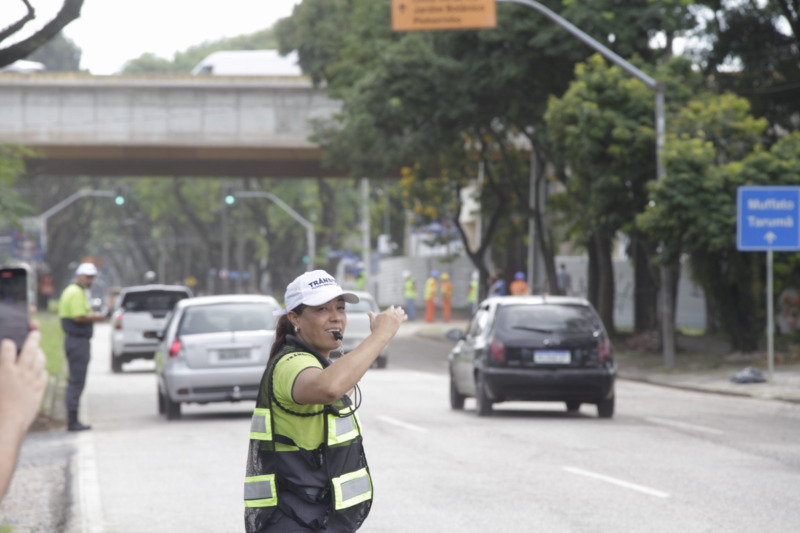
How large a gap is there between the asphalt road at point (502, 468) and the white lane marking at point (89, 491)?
0.02 m

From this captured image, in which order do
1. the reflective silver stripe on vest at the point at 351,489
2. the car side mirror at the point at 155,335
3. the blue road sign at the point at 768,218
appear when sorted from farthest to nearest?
the blue road sign at the point at 768,218
the car side mirror at the point at 155,335
the reflective silver stripe on vest at the point at 351,489

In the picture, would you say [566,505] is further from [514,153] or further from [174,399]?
[514,153]

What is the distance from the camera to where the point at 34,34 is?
1215cm

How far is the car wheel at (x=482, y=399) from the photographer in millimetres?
17625

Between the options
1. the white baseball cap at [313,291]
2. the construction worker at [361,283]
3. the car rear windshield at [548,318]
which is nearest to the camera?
the white baseball cap at [313,291]

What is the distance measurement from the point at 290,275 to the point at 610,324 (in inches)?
2141

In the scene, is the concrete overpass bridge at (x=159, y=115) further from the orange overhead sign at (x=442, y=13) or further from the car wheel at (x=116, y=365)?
the orange overhead sign at (x=442, y=13)

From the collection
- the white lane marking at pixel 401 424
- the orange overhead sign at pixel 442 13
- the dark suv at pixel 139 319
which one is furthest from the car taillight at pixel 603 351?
the dark suv at pixel 139 319

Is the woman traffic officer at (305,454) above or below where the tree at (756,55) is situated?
below

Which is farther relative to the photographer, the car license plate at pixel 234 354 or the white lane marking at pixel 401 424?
the car license plate at pixel 234 354

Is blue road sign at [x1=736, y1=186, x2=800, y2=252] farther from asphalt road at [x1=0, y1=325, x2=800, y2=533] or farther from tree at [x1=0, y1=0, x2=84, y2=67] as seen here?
tree at [x1=0, y1=0, x2=84, y2=67]

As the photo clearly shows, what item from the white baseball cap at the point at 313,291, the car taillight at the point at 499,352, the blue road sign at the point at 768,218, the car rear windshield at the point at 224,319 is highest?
the blue road sign at the point at 768,218

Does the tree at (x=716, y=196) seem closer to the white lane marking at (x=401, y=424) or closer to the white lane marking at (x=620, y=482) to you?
the white lane marking at (x=401, y=424)

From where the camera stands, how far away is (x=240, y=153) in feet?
168
